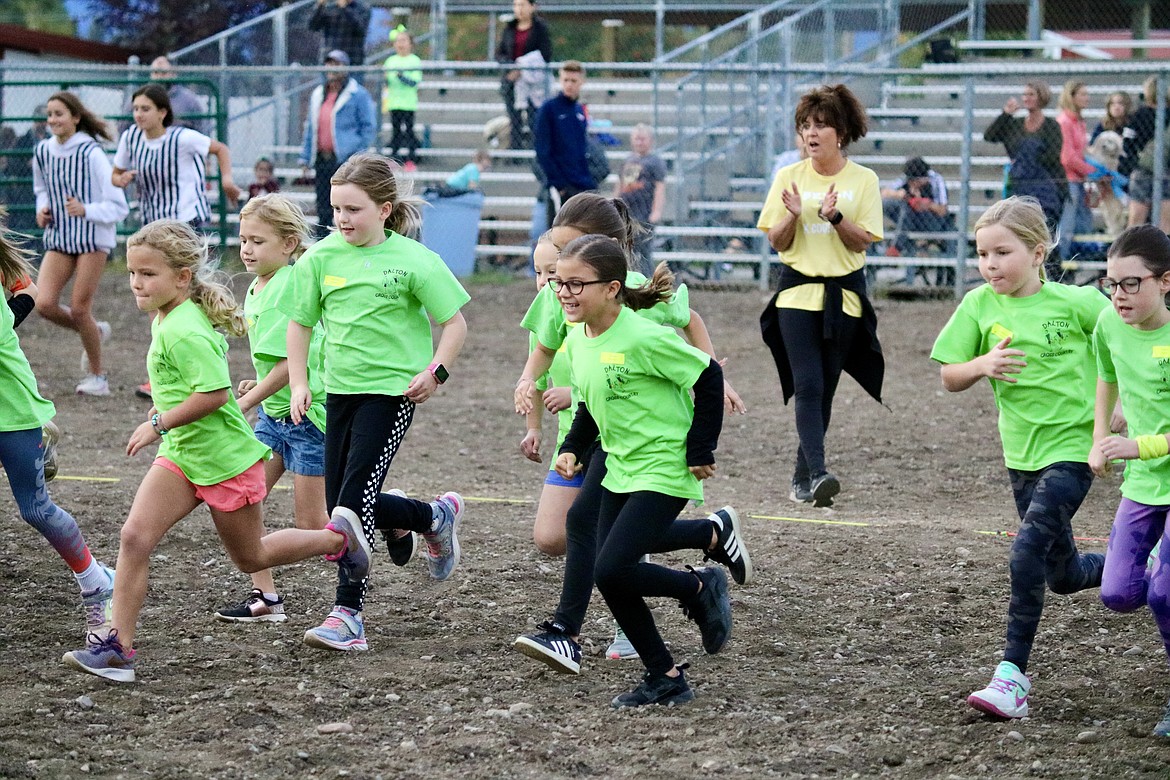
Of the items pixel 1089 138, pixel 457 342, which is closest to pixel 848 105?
pixel 457 342

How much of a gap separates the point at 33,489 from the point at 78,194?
589 centimetres

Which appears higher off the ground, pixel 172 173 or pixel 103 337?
pixel 172 173

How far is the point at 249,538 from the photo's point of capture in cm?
489

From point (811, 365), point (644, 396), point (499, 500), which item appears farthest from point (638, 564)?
point (499, 500)

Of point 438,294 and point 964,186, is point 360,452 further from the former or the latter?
point 964,186

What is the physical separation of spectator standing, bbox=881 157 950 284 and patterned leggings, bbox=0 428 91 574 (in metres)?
12.1

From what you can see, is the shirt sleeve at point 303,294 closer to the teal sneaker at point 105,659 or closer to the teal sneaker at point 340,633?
the teal sneaker at point 340,633

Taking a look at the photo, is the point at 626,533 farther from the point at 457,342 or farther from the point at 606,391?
the point at 457,342

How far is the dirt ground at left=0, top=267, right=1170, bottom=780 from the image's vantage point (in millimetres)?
4105

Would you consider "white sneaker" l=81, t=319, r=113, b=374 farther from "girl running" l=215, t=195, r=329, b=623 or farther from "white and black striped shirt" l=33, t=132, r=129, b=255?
"girl running" l=215, t=195, r=329, b=623

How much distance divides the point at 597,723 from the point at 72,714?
156cm

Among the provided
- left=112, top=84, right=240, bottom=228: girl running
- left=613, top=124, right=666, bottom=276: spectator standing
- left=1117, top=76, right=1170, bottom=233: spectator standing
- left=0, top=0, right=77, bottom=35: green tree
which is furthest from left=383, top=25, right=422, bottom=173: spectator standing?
left=0, top=0, right=77, bottom=35: green tree

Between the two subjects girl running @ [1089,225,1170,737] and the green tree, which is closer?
girl running @ [1089,225,1170,737]

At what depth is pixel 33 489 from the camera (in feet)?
16.1
